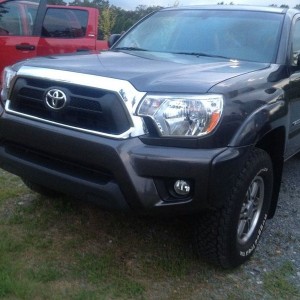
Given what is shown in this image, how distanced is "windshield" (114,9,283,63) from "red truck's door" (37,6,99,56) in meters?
2.91

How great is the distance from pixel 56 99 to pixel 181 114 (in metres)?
0.78

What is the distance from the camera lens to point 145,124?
9.07 ft

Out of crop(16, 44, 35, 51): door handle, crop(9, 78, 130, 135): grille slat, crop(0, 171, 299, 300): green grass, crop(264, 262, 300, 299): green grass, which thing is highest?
crop(9, 78, 130, 135): grille slat

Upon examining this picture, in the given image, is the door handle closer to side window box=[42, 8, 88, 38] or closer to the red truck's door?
the red truck's door

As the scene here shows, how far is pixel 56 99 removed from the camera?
9.80 ft

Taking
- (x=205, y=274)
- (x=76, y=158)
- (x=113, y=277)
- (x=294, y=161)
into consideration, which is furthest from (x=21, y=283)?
(x=294, y=161)

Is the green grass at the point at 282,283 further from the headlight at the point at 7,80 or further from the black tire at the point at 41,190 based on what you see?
the headlight at the point at 7,80

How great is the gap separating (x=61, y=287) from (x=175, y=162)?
1041 millimetres

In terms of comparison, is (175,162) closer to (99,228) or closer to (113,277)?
(113,277)

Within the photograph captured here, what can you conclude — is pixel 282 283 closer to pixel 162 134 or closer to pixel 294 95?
pixel 162 134

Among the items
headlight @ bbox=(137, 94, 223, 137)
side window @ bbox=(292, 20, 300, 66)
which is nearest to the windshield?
side window @ bbox=(292, 20, 300, 66)

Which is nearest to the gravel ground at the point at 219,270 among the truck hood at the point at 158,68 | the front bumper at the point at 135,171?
the front bumper at the point at 135,171

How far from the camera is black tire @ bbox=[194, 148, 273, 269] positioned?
301 cm

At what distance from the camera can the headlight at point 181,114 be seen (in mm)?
2760
